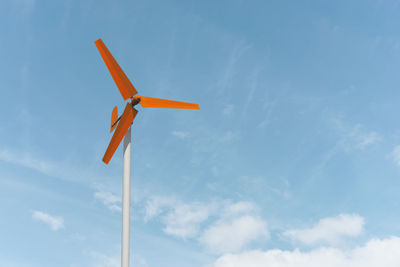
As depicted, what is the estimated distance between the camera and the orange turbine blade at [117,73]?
34713 mm

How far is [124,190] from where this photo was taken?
30.0 meters

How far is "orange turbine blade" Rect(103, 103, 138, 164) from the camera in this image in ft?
109

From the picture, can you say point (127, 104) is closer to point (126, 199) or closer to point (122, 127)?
point (122, 127)

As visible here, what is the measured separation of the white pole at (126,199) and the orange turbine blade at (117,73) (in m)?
4.51

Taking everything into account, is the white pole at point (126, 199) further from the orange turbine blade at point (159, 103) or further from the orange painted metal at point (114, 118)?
the orange painted metal at point (114, 118)

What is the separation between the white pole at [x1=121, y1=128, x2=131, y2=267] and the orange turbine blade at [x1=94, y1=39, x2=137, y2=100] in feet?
14.8

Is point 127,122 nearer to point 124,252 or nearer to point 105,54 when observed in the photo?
point 105,54

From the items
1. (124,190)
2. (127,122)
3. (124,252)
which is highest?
(127,122)

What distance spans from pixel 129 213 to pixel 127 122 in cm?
878

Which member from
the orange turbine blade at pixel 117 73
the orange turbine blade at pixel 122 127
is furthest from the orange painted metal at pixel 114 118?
the orange turbine blade at pixel 122 127

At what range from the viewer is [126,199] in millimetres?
29516

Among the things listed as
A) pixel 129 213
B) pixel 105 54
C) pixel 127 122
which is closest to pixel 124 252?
pixel 129 213

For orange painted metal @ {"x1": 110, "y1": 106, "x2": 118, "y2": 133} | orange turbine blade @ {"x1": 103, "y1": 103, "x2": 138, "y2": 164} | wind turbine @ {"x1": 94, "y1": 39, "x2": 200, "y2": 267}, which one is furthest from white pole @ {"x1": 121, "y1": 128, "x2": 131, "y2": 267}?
orange painted metal @ {"x1": 110, "y1": 106, "x2": 118, "y2": 133}

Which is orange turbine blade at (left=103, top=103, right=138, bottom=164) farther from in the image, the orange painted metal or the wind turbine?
the orange painted metal
